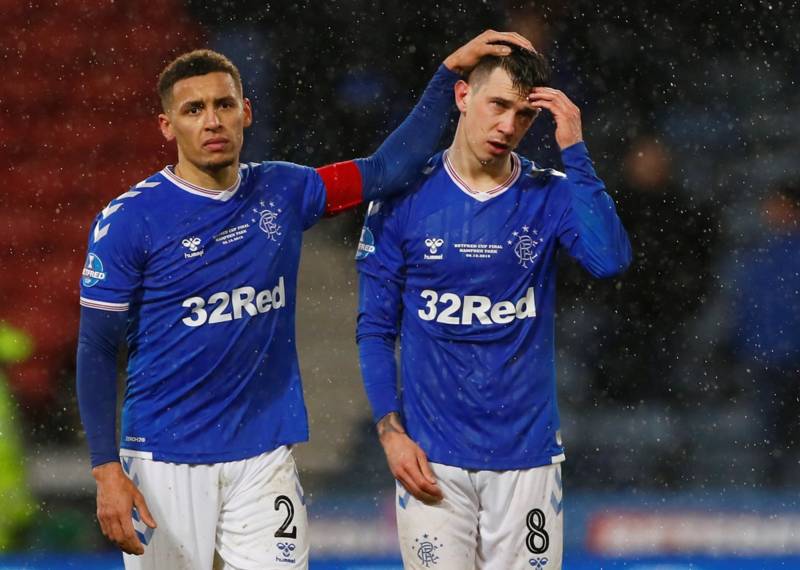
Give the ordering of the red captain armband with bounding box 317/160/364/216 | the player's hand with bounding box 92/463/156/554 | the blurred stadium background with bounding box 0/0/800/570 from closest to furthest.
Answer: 1. the player's hand with bounding box 92/463/156/554
2. the red captain armband with bounding box 317/160/364/216
3. the blurred stadium background with bounding box 0/0/800/570

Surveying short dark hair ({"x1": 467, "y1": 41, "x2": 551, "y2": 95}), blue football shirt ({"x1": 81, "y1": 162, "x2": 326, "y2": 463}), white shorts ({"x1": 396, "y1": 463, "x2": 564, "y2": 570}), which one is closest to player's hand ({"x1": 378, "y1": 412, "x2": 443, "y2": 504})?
white shorts ({"x1": 396, "y1": 463, "x2": 564, "y2": 570})

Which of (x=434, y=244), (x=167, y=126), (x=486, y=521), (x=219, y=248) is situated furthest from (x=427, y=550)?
(x=167, y=126)

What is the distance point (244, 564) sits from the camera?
140 inches

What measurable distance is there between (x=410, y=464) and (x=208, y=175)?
825 mm

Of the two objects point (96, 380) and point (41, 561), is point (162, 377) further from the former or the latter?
point (41, 561)

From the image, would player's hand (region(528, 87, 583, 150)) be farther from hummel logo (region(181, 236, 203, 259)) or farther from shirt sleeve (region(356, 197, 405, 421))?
hummel logo (region(181, 236, 203, 259))

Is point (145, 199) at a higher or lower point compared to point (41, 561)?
higher

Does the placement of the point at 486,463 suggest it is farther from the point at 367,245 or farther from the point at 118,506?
the point at 118,506

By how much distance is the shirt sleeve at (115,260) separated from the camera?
3.48 m

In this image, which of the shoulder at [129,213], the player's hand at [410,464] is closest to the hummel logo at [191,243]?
the shoulder at [129,213]

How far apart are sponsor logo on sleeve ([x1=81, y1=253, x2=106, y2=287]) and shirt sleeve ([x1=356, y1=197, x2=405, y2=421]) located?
0.62m

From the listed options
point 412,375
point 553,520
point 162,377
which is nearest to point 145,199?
point 162,377

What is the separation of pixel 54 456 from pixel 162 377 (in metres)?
2.74

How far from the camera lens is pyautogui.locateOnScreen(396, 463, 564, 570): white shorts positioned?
3.58 m
